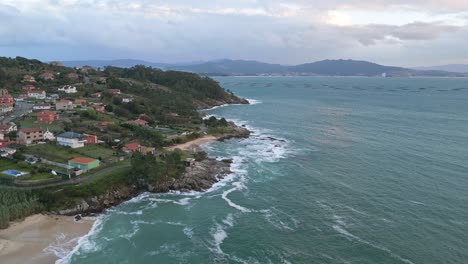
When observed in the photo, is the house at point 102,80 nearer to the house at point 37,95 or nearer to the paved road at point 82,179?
the house at point 37,95

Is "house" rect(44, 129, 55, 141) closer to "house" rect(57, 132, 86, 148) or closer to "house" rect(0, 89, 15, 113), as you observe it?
"house" rect(57, 132, 86, 148)

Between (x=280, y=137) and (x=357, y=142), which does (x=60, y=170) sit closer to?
(x=280, y=137)

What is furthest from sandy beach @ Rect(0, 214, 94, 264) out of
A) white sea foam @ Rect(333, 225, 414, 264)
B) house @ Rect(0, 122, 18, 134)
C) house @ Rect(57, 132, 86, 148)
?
house @ Rect(0, 122, 18, 134)

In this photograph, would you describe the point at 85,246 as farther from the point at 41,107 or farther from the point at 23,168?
the point at 41,107

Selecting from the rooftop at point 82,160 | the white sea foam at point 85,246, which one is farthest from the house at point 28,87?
the white sea foam at point 85,246

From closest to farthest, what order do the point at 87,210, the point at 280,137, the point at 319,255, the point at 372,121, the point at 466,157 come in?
1. the point at 319,255
2. the point at 87,210
3. the point at 466,157
4. the point at 280,137
5. the point at 372,121

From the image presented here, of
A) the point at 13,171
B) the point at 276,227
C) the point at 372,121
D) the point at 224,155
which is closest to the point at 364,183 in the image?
the point at 276,227

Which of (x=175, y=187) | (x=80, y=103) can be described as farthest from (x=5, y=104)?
(x=175, y=187)
